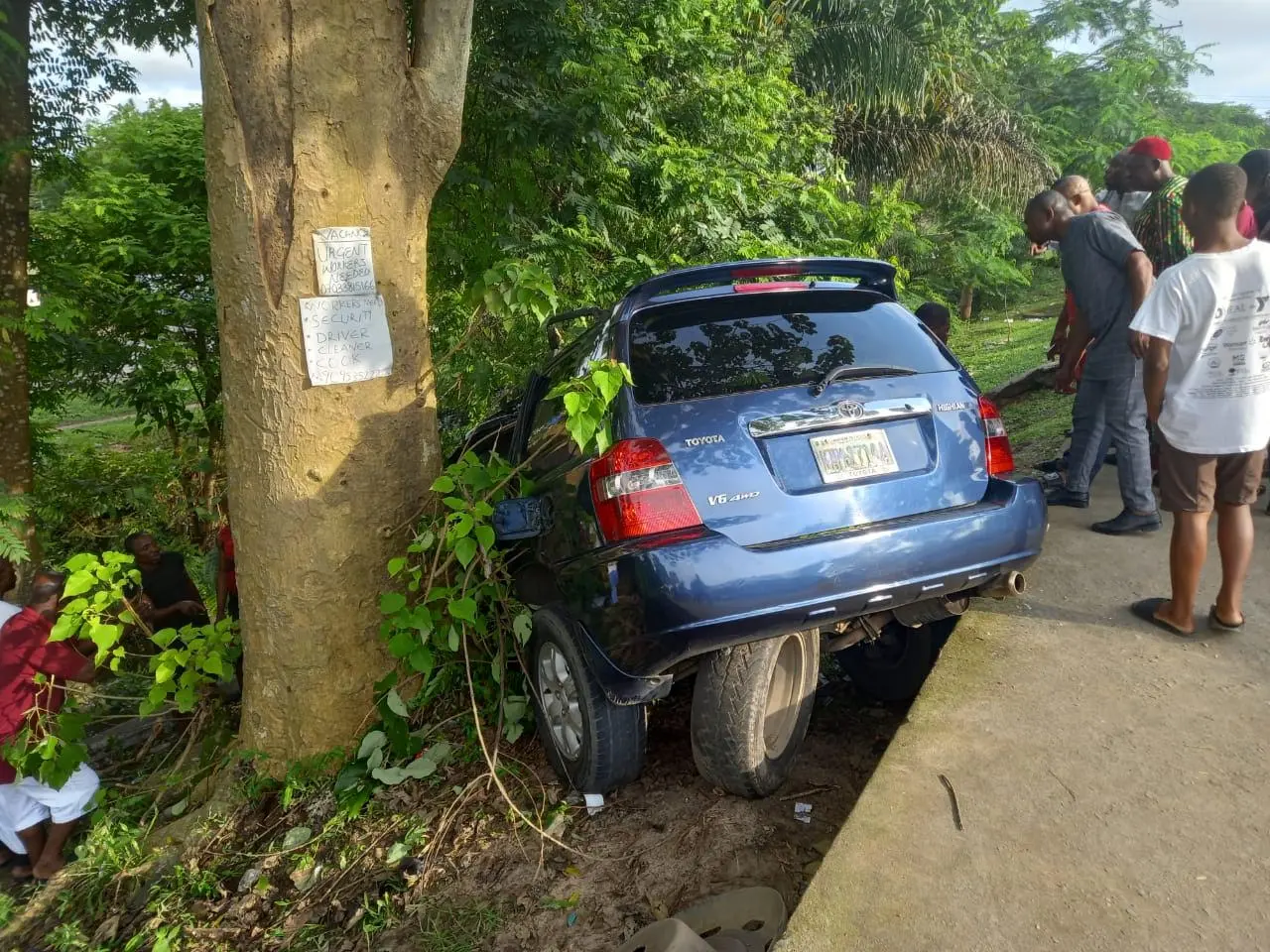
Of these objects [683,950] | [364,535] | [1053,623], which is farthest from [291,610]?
[1053,623]

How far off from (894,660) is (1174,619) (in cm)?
113

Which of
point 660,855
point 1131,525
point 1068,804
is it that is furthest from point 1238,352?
point 660,855

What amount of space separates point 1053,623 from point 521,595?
2271mm

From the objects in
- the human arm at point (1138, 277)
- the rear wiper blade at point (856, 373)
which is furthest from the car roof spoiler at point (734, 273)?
the human arm at point (1138, 277)

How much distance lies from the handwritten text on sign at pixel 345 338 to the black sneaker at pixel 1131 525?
148 inches

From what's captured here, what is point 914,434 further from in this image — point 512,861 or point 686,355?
point 512,861

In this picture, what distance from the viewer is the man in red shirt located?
146 inches

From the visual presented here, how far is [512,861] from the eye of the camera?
114 inches

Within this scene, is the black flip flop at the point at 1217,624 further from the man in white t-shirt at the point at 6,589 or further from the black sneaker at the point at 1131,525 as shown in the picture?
the man in white t-shirt at the point at 6,589

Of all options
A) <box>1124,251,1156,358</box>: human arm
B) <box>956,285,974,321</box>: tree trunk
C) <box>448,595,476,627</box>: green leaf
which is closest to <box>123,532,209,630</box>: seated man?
<box>448,595,476,627</box>: green leaf

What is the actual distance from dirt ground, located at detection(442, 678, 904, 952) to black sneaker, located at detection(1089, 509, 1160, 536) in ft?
6.51

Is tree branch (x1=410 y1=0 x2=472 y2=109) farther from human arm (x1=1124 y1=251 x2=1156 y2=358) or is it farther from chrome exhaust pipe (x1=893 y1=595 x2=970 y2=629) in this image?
human arm (x1=1124 y1=251 x2=1156 y2=358)

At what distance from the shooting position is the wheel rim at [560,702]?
10.1 feet

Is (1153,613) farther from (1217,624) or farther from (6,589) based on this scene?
(6,589)
